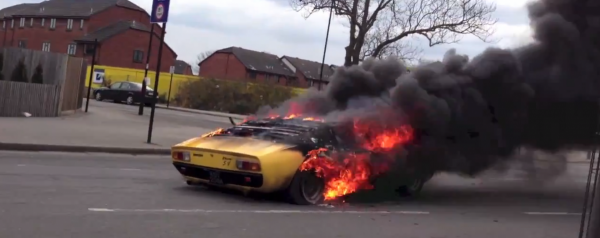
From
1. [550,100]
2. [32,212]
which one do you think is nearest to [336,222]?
[32,212]

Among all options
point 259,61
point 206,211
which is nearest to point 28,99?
point 206,211

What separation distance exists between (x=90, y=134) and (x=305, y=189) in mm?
9272

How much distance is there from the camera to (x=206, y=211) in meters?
7.82

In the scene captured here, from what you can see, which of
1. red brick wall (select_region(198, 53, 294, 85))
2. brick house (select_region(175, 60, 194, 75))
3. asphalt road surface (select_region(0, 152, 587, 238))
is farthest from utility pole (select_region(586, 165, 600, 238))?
brick house (select_region(175, 60, 194, 75))

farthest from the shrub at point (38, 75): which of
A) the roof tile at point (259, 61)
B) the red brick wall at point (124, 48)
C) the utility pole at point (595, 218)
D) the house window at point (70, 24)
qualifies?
the roof tile at point (259, 61)

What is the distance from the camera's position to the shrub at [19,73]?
19.5 meters

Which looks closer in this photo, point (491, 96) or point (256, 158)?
point (256, 158)

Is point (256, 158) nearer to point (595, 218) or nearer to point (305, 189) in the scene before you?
point (305, 189)

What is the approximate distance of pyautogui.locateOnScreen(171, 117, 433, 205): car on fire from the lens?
841cm

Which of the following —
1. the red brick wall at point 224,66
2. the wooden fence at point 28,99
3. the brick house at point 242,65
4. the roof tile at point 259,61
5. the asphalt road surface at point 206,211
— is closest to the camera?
the asphalt road surface at point 206,211

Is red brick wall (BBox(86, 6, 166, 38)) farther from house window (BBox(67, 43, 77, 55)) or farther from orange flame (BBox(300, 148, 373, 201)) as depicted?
orange flame (BBox(300, 148, 373, 201))

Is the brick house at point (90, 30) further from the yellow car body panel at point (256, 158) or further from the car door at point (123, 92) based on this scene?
the yellow car body panel at point (256, 158)

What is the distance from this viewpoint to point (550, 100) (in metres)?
11.4

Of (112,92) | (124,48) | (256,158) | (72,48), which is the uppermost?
(124,48)
